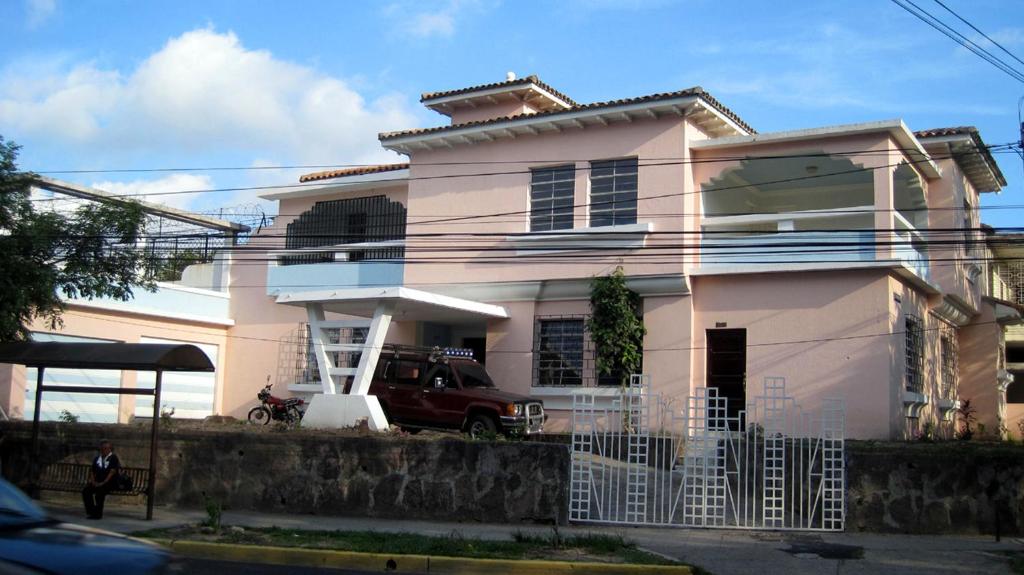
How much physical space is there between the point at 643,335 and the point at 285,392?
10.6 meters

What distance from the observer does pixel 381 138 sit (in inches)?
959

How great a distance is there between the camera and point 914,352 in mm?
21781

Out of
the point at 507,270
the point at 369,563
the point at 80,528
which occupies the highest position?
the point at 507,270

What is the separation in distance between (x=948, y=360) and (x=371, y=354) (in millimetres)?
15197

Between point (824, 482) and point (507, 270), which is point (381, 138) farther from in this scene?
point (824, 482)

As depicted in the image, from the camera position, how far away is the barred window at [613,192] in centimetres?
2177

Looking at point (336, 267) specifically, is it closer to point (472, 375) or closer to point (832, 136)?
point (472, 375)

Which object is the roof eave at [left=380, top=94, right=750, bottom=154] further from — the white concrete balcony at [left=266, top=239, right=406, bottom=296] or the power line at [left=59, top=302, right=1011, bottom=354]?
the power line at [left=59, top=302, right=1011, bottom=354]

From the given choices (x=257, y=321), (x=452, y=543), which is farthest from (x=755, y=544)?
(x=257, y=321)

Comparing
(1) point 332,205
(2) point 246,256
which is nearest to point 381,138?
(1) point 332,205

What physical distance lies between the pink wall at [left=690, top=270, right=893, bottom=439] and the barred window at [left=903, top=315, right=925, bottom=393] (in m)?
1.61

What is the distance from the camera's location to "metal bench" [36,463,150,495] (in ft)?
50.5

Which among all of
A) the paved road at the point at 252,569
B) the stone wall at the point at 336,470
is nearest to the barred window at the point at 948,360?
the stone wall at the point at 336,470

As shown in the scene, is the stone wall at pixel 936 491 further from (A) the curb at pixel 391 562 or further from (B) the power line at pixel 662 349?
(B) the power line at pixel 662 349
